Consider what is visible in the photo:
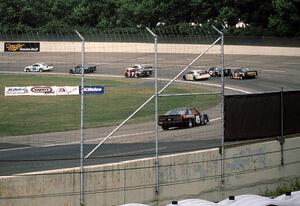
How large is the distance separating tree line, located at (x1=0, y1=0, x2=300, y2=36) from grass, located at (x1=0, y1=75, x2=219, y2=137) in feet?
104

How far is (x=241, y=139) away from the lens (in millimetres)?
15375

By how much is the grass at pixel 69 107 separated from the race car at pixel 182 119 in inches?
70.5

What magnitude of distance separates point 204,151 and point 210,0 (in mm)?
59305

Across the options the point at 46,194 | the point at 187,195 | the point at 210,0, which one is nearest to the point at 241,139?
the point at 187,195

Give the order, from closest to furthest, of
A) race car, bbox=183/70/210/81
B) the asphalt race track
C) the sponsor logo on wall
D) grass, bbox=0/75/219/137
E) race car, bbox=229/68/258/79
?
the sponsor logo on wall → the asphalt race track → grass, bbox=0/75/219/137 → race car, bbox=183/70/210/81 → race car, bbox=229/68/258/79

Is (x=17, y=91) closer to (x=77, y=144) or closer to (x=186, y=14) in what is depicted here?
(x=77, y=144)

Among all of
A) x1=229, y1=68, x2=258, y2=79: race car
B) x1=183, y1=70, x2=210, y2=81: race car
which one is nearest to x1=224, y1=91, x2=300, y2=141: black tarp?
x1=183, y1=70, x2=210, y2=81: race car

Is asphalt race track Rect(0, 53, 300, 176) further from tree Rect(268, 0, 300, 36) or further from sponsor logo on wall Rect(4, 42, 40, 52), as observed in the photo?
tree Rect(268, 0, 300, 36)

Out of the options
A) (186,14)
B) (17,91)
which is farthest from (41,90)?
(186,14)

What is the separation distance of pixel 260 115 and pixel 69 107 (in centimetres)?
1483

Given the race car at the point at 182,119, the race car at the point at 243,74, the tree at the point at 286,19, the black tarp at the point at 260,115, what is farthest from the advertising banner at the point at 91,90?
the tree at the point at 286,19

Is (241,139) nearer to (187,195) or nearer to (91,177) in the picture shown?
(187,195)

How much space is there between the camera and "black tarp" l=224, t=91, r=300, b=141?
15250 mm

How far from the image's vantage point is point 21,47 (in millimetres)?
12453
